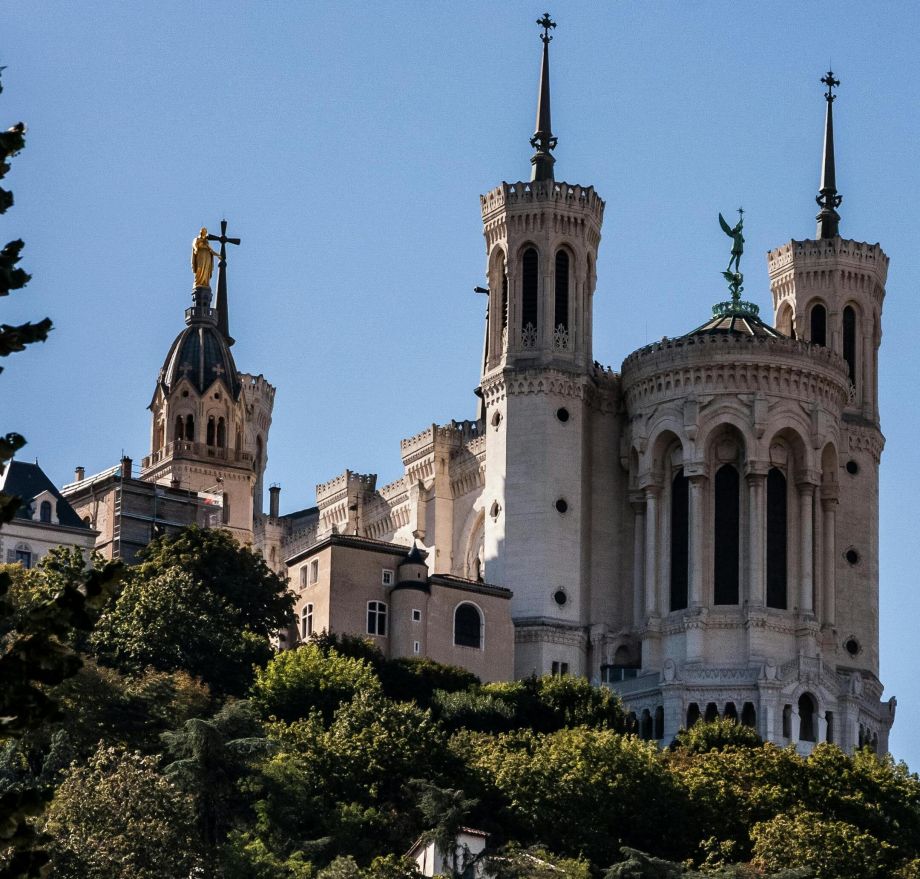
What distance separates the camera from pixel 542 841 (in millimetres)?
76812

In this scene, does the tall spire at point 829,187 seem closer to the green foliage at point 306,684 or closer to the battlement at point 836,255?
the battlement at point 836,255

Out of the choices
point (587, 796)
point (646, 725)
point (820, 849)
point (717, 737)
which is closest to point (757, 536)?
point (646, 725)

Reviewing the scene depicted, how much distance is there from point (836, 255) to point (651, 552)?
21.4m

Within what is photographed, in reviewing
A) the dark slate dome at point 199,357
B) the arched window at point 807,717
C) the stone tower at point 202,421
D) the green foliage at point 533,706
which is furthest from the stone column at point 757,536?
the dark slate dome at point 199,357

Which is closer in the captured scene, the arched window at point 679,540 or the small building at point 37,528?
the small building at point 37,528

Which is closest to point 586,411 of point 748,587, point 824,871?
point 748,587

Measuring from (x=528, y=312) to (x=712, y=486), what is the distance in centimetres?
1254

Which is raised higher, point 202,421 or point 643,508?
point 202,421

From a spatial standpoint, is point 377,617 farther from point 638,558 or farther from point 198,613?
point 638,558

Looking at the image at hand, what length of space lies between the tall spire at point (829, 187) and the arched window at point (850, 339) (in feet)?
14.8

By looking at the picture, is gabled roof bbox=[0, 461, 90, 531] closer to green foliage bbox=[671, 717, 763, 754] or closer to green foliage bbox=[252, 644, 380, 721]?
green foliage bbox=[252, 644, 380, 721]

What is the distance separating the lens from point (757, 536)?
104188 mm

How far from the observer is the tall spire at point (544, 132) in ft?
380

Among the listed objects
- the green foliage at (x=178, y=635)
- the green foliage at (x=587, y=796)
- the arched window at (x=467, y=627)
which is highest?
the arched window at (x=467, y=627)
